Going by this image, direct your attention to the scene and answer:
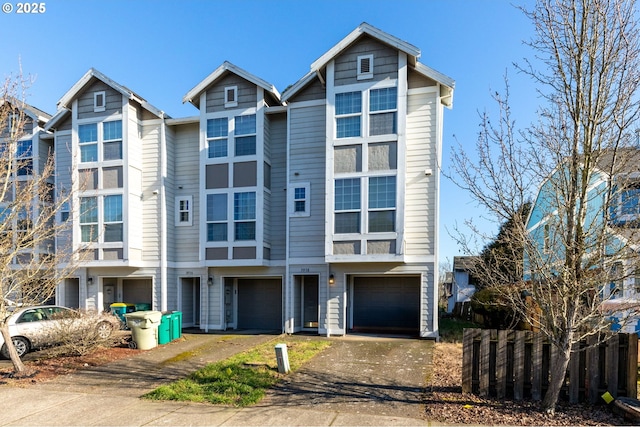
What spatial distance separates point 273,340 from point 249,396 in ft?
18.0

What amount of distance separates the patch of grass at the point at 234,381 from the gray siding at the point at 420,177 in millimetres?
4707

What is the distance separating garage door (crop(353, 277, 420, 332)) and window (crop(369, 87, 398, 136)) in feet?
17.5

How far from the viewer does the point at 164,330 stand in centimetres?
1170

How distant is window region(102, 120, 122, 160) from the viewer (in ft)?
47.1

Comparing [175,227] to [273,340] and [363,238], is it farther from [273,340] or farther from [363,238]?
[363,238]

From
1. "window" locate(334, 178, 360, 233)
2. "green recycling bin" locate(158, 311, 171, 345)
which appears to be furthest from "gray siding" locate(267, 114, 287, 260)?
"green recycling bin" locate(158, 311, 171, 345)

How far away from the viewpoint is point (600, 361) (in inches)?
237

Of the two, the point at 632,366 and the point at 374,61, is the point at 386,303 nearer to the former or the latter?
the point at 374,61

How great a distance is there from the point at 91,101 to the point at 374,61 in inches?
419

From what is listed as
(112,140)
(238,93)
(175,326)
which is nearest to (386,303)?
(175,326)

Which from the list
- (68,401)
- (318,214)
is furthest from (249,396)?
(318,214)

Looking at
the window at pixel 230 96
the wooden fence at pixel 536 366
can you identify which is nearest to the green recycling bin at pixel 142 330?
the window at pixel 230 96

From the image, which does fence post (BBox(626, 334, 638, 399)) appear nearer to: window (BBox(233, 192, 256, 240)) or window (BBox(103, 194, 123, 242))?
window (BBox(233, 192, 256, 240))

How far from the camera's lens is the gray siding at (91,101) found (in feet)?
47.6
